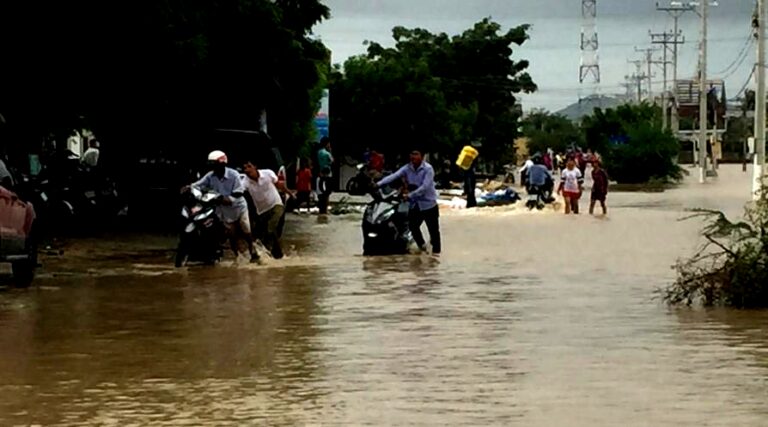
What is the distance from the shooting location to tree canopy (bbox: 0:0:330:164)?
2491cm

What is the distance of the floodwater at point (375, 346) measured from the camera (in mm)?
10180

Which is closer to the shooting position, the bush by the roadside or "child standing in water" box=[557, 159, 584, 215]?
the bush by the roadside

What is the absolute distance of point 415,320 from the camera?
50.0ft

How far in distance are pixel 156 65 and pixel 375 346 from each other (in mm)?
14701

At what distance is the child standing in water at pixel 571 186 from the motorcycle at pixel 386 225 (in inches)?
570

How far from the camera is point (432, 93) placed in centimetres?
6881

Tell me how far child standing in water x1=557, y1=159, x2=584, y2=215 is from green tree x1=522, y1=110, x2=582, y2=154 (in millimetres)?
112356

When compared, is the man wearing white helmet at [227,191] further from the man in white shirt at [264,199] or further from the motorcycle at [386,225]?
the motorcycle at [386,225]

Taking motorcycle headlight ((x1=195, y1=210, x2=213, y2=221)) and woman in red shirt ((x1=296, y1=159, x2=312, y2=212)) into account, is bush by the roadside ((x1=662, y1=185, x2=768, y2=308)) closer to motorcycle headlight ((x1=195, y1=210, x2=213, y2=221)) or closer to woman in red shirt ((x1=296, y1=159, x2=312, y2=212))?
motorcycle headlight ((x1=195, y1=210, x2=213, y2=221))

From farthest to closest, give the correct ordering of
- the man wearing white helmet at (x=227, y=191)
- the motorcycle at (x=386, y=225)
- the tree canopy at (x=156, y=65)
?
the tree canopy at (x=156, y=65)
the motorcycle at (x=386, y=225)
the man wearing white helmet at (x=227, y=191)

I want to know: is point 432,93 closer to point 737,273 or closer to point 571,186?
point 571,186

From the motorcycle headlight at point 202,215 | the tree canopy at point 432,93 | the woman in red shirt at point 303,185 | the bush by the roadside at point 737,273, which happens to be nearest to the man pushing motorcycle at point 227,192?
the motorcycle headlight at point 202,215

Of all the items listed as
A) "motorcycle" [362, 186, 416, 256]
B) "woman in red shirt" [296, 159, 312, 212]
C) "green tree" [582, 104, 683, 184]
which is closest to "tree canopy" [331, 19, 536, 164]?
"green tree" [582, 104, 683, 184]

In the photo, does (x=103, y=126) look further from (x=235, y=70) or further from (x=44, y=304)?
(x=44, y=304)
